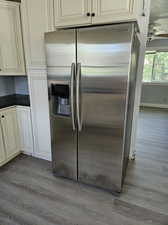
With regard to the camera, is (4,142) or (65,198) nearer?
(65,198)

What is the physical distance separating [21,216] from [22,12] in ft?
8.04

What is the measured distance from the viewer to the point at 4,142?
229cm

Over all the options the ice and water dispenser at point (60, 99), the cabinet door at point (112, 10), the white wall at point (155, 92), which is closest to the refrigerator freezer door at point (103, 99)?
the ice and water dispenser at point (60, 99)

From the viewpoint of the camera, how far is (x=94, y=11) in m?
1.66

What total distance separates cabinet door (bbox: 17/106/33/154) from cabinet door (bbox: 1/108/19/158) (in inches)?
2.9

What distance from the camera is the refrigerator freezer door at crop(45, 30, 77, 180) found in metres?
1.62

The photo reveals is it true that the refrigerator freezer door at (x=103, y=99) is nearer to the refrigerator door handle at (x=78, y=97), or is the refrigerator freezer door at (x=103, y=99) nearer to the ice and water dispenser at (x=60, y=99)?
the refrigerator door handle at (x=78, y=97)

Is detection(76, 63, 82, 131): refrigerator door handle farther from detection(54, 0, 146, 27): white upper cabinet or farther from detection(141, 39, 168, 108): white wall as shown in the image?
detection(141, 39, 168, 108): white wall

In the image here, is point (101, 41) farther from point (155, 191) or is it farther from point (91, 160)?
point (155, 191)

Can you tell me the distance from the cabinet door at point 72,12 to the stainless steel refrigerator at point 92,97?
0.92 ft

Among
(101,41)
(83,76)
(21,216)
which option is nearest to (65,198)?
(21,216)

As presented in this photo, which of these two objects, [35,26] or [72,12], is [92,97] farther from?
[35,26]

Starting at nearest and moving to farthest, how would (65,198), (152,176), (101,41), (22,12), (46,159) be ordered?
(101,41), (65,198), (22,12), (152,176), (46,159)

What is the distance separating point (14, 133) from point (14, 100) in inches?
20.9
